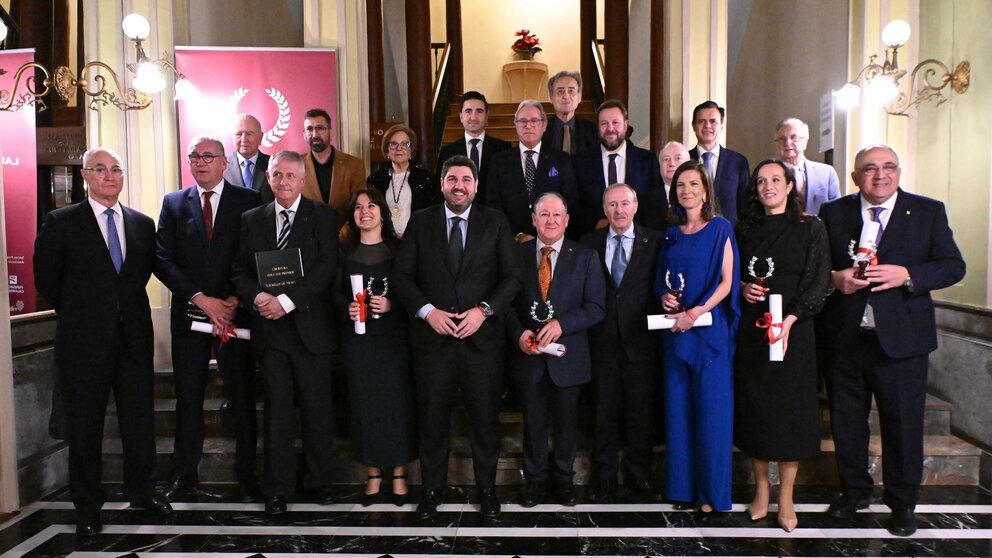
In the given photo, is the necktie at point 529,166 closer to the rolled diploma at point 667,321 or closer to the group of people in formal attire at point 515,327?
the group of people in formal attire at point 515,327

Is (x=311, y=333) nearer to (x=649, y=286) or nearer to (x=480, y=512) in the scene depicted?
(x=480, y=512)

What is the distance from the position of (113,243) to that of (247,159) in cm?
119

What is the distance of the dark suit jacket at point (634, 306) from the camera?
3494mm

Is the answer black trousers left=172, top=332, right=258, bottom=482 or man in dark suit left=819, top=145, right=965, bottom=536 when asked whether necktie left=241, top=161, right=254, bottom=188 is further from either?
man in dark suit left=819, top=145, right=965, bottom=536

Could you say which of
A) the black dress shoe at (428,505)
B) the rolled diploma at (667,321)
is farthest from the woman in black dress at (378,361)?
the rolled diploma at (667,321)

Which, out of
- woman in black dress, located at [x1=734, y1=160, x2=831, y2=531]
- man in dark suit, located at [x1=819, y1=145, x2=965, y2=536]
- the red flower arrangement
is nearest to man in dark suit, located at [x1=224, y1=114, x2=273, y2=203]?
woman in black dress, located at [x1=734, y1=160, x2=831, y2=531]

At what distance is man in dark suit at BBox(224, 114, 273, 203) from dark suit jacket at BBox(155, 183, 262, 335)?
661mm

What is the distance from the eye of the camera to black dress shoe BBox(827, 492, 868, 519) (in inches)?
134

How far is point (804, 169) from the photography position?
420 cm

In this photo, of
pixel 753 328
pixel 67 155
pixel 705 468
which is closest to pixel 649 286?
pixel 753 328

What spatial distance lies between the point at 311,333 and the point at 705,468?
2.10m

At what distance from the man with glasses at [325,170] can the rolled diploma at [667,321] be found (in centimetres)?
209

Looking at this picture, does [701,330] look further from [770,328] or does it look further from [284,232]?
[284,232]

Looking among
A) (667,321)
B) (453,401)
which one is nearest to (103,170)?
(453,401)
